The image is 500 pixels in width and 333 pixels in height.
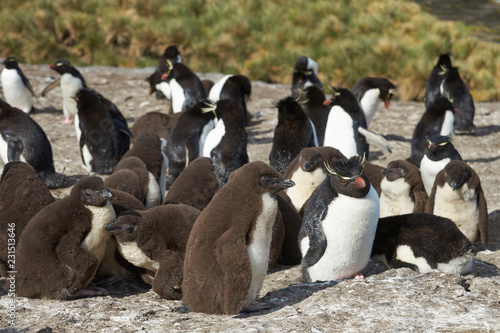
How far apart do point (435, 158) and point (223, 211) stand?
3.49m

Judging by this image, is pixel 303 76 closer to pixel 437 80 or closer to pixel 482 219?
pixel 437 80

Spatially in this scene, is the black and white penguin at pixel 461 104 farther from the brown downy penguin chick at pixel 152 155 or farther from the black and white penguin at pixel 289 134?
the brown downy penguin chick at pixel 152 155

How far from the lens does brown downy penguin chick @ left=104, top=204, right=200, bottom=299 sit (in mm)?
4094

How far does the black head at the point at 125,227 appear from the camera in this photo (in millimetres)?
4082

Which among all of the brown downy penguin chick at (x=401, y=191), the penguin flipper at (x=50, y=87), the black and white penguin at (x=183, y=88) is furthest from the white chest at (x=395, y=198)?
the penguin flipper at (x=50, y=87)

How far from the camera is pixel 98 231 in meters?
4.13

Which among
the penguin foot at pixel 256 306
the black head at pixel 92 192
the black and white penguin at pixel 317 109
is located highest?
the black and white penguin at pixel 317 109

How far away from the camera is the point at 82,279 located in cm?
407

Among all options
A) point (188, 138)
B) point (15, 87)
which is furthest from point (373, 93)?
point (15, 87)

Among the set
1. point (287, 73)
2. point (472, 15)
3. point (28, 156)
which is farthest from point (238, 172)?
point (472, 15)

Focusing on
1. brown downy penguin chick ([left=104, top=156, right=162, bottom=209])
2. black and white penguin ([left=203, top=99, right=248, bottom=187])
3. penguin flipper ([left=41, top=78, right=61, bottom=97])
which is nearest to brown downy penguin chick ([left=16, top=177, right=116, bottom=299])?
brown downy penguin chick ([left=104, top=156, right=162, bottom=209])

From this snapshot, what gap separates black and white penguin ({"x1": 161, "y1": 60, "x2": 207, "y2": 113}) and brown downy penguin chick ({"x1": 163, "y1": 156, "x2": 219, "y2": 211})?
4159mm

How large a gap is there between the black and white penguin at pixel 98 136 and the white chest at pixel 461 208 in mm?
4142

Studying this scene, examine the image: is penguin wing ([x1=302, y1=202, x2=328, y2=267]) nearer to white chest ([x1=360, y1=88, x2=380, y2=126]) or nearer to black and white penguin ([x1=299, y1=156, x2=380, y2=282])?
black and white penguin ([x1=299, y1=156, x2=380, y2=282])
